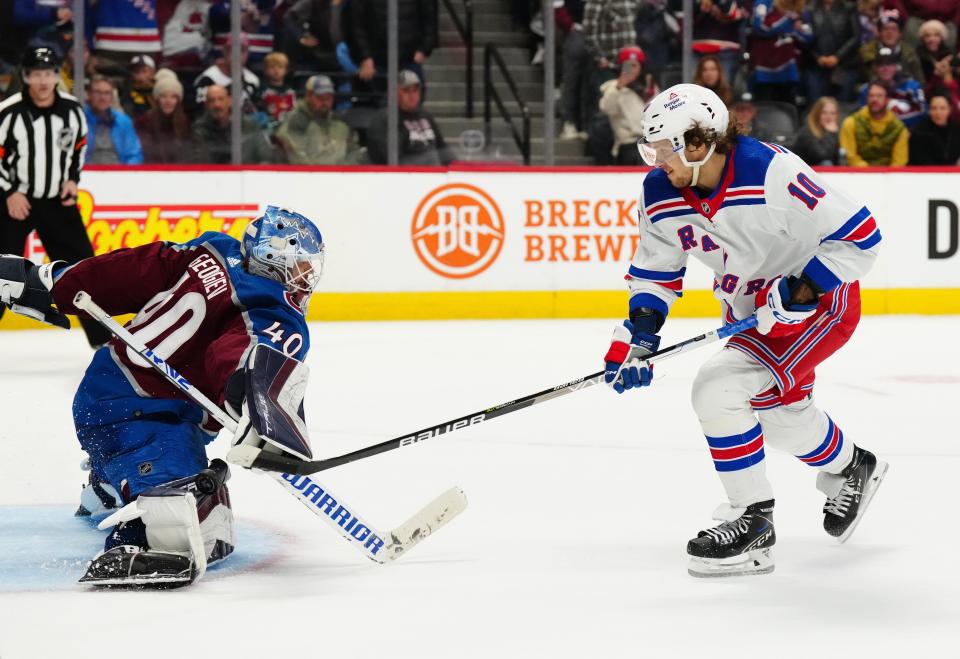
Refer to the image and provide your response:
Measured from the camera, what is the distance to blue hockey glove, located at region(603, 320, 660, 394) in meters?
3.04

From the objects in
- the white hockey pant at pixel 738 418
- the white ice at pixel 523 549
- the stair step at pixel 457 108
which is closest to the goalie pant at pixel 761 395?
the white hockey pant at pixel 738 418

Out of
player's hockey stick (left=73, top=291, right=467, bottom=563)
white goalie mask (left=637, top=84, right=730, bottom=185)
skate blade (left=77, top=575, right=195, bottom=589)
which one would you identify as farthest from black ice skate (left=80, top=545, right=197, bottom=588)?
white goalie mask (left=637, top=84, right=730, bottom=185)

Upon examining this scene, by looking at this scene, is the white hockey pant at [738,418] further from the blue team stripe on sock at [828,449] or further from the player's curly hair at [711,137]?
the player's curly hair at [711,137]

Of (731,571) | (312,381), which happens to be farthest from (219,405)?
(312,381)

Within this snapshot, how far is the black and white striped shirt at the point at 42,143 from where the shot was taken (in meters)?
6.12

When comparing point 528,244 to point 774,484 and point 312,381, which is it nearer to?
point 312,381

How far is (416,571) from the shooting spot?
9.55 ft

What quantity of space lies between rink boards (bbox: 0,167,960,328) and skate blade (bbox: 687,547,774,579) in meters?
4.75

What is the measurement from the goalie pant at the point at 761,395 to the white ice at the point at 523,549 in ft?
0.73

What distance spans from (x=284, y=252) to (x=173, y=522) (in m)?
0.57

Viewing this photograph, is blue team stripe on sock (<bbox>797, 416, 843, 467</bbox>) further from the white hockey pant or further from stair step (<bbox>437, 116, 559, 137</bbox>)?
stair step (<bbox>437, 116, 559, 137</bbox>)

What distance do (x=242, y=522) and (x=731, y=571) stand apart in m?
1.14

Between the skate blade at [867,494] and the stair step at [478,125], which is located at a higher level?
the stair step at [478,125]

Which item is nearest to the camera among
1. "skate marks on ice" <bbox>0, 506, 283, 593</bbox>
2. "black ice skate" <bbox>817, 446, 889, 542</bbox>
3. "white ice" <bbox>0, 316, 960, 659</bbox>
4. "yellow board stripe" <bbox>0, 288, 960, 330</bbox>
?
"white ice" <bbox>0, 316, 960, 659</bbox>
